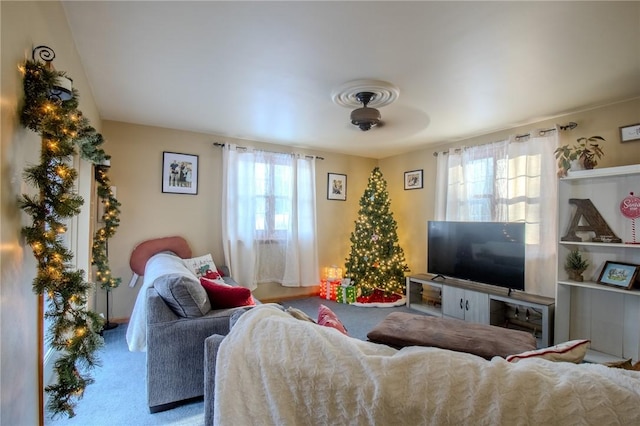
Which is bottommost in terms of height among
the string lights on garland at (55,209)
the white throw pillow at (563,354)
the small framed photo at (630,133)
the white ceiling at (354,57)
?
the white throw pillow at (563,354)

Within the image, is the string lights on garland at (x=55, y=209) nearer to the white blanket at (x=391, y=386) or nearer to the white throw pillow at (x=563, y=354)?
the white blanket at (x=391, y=386)

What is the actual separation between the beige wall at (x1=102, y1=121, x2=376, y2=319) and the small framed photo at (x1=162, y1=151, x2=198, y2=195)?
0.18 ft

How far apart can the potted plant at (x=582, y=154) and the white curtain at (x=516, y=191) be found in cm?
27

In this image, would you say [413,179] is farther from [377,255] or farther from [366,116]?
[366,116]

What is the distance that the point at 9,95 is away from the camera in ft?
3.48

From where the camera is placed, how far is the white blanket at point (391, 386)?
733 millimetres

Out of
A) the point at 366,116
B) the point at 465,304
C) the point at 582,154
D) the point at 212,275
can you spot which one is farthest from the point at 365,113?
the point at 465,304

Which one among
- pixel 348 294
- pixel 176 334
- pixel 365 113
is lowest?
pixel 348 294

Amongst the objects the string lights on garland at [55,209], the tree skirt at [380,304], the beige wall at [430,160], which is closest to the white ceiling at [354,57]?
the beige wall at [430,160]

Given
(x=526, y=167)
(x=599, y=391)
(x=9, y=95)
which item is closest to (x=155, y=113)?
(x=9, y=95)

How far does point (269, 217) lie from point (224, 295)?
2376 mm

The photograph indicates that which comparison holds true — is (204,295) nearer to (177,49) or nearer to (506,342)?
(177,49)

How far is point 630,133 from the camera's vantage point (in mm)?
2803

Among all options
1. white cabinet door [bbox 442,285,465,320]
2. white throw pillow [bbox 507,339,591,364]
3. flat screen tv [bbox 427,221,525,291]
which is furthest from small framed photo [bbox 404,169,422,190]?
white throw pillow [bbox 507,339,591,364]
